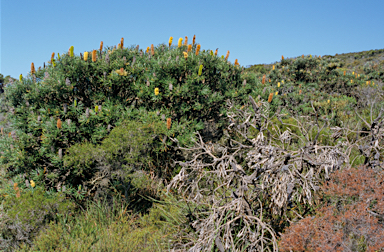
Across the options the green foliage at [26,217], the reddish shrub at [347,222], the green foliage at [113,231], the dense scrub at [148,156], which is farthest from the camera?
the green foliage at [26,217]

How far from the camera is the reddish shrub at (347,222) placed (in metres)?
2.18

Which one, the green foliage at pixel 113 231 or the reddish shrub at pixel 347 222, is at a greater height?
the reddish shrub at pixel 347 222

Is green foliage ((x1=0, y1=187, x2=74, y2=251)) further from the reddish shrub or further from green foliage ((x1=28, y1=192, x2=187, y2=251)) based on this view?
the reddish shrub

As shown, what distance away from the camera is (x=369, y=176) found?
2.74 m

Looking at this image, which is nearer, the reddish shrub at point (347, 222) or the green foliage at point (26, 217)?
the reddish shrub at point (347, 222)

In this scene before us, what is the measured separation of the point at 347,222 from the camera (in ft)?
7.65

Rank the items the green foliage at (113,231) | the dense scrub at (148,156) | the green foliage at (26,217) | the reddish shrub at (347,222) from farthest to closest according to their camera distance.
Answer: the green foliage at (26,217) < the green foliage at (113,231) < the dense scrub at (148,156) < the reddish shrub at (347,222)

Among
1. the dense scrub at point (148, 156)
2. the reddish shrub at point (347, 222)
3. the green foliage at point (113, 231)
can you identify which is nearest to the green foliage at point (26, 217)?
the dense scrub at point (148, 156)

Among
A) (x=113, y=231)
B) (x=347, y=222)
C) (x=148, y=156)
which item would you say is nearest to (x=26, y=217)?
(x=113, y=231)

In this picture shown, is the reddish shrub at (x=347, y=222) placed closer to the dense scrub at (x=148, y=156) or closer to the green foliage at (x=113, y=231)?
the dense scrub at (x=148, y=156)

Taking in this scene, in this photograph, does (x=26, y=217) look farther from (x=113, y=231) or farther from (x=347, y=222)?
(x=347, y=222)

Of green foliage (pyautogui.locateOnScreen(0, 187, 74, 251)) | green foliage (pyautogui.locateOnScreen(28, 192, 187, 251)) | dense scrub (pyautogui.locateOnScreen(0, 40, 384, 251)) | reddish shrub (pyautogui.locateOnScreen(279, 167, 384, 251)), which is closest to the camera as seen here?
reddish shrub (pyautogui.locateOnScreen(279, 167, 384, 251))

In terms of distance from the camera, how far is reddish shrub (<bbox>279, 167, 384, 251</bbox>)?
2.18 meters

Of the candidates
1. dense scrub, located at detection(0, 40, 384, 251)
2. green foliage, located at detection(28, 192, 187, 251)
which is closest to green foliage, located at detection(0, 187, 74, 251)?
dense scrub, located at detection(0, 40, 384, 251)
